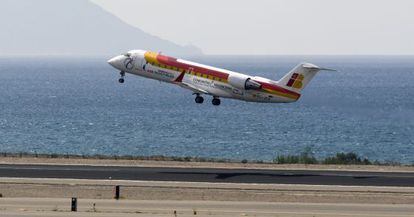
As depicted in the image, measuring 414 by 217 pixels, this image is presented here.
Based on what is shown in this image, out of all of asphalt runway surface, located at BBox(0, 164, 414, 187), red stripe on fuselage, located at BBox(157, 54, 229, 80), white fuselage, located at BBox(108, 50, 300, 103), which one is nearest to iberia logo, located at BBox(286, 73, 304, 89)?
white fuselage, located at BBox(108, 50, 300, 103)

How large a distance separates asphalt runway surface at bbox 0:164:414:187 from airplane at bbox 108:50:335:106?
15.4 m

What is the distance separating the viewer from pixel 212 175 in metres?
54.3

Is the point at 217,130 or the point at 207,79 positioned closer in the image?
the point at 207,79

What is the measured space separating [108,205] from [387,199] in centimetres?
1417

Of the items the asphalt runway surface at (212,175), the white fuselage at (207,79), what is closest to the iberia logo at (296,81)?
the white fuselage at (207,79)

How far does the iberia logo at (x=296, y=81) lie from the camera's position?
72.9 metres

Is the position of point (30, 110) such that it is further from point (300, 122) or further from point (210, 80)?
point (210, 80)

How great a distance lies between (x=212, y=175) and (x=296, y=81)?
21.2 metres

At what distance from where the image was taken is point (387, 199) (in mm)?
44719

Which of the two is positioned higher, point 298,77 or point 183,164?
point 298,77

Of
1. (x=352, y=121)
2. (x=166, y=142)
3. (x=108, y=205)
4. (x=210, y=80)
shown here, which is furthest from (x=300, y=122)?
(x=108, y=205)

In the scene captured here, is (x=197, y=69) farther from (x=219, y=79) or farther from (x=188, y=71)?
(x=219, y=79)

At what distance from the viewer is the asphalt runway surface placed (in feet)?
170

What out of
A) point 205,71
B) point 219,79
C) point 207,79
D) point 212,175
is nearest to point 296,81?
point 219,79
